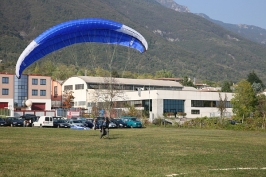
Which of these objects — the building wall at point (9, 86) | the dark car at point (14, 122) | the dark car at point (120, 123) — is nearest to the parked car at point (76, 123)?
the dark car at point (120, 123)

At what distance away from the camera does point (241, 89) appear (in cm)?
7706

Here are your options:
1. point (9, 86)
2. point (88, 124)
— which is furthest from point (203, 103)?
point (88, 124)

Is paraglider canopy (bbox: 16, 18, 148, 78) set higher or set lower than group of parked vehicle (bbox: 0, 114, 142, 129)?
higher

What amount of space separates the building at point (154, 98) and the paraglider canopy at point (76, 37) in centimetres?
4100

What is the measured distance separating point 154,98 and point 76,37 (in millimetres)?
48245

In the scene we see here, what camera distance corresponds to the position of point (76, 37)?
3025cm

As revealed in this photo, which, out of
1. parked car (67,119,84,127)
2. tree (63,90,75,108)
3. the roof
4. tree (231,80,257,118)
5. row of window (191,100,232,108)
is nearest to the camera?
parked car (67,119,84,127)

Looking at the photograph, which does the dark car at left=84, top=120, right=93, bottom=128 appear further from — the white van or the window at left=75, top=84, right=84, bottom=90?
the window at left=75, top=84, right=84, bottom=90

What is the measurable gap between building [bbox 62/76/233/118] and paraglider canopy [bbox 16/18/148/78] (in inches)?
1614

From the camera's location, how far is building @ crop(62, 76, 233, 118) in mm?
77875

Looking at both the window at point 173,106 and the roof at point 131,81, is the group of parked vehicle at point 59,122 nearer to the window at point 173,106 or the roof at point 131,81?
the window at point 173,106

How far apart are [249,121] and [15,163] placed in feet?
128

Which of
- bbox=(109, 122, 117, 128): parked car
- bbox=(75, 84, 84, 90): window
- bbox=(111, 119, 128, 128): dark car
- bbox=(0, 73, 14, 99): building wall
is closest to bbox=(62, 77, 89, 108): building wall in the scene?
bbox=(75, 84, 84, 90): window

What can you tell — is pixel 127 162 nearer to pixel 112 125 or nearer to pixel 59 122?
pixel 112 125
